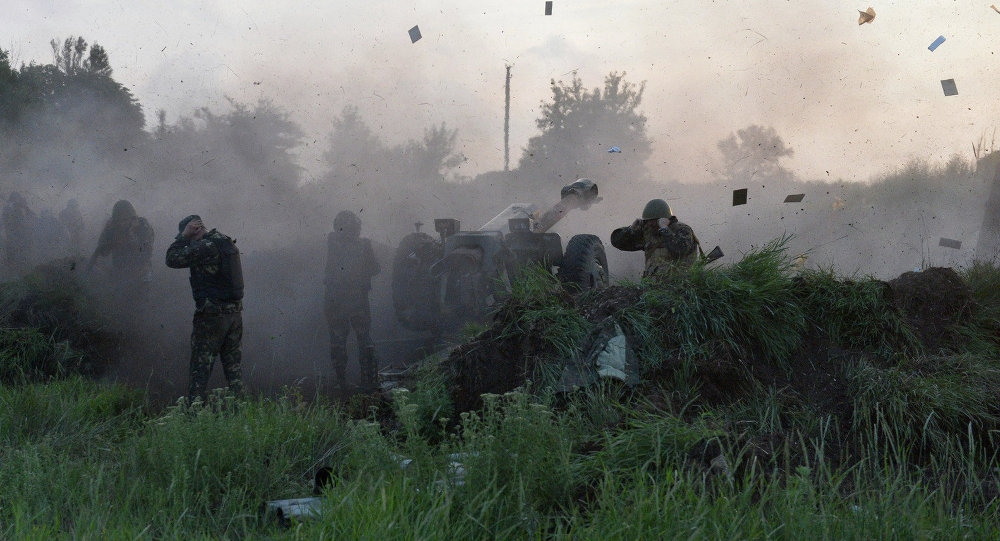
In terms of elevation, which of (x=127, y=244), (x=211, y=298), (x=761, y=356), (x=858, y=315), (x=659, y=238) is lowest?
(x=761, y=356)

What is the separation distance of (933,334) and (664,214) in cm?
275

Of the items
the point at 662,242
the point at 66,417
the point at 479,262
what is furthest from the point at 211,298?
the point at 662,242

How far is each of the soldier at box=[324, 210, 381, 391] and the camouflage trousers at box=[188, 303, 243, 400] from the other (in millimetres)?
2127

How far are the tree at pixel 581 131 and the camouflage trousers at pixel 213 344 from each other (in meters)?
20.1

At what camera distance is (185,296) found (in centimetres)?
1234

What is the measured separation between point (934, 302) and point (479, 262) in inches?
199

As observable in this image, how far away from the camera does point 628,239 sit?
8.15 m

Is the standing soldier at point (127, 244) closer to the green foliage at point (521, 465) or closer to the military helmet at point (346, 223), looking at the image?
the military helmet at point (346, 223)

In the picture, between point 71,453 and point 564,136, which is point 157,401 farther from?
point 564,136

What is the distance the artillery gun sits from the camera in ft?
31.4

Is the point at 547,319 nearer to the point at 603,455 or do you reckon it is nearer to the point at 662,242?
the point at 603,455

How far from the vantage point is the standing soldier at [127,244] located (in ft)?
33.0

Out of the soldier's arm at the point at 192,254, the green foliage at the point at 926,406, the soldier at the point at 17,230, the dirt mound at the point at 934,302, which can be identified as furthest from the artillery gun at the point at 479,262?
the soldier at the point at 17,230

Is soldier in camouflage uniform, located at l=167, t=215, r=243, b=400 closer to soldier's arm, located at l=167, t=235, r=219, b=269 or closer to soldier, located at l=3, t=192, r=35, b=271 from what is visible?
soldier's arm, located at l=167, t=235, r=219, b=269
